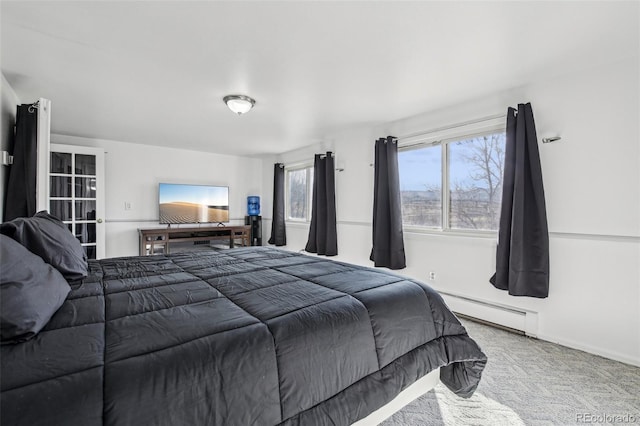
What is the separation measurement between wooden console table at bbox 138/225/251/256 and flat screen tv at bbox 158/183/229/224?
0.30 m

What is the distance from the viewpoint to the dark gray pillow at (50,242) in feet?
4.74

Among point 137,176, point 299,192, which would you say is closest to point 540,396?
point 299,192

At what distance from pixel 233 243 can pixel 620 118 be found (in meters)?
5.38

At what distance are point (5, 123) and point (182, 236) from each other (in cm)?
275

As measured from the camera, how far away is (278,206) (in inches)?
225

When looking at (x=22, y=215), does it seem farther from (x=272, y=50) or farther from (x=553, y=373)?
(x=553, y=373)

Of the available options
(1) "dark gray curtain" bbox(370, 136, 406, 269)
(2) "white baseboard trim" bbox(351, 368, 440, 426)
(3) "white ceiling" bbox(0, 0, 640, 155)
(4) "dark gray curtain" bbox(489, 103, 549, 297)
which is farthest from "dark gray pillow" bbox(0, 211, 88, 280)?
(4) "dark gray curtain" bbox(489, 103, 549, 297)

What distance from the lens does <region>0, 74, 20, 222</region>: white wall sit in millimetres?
2549

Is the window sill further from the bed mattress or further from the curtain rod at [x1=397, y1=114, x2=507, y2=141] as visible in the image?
the bed mattress

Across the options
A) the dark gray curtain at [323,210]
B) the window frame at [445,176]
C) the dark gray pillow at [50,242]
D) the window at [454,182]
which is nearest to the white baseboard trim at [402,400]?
the dark gray pillow at [50,242]

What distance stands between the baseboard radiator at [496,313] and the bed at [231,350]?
51.6 inches

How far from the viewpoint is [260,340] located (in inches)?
43.6

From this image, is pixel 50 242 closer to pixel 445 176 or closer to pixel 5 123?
pixel 5 123

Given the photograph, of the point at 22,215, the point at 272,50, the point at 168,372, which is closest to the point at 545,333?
the point at 168,372
